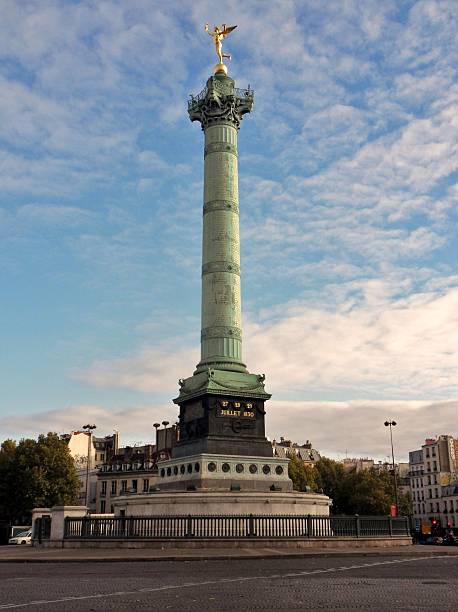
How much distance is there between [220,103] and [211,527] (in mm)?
32017

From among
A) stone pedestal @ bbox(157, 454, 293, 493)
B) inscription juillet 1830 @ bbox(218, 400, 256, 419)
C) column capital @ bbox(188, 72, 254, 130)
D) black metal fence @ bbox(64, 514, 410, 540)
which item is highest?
column capital @ bbox(188, 72, 254, 130)

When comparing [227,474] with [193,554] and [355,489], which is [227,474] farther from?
[355,489]

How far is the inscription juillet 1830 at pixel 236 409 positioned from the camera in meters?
44.2

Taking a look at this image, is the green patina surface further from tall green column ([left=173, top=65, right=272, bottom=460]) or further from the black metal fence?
the black metal fence

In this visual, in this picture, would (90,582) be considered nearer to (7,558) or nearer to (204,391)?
(7,558)

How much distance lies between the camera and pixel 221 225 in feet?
161

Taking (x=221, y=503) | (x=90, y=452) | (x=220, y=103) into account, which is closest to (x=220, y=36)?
(x=220, y=103)

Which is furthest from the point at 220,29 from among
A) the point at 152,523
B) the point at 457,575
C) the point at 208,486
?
the point at 457,575

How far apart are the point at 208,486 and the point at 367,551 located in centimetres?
1458

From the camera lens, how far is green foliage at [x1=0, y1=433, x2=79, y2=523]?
7044cm

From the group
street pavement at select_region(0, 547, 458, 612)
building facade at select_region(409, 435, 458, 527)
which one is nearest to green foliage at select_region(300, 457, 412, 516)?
building facade at select_region(409, 435, 458, 527)

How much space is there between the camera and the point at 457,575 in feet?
59.5

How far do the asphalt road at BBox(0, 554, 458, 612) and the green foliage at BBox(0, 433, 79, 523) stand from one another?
4984cm

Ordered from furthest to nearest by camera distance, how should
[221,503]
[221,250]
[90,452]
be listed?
[90,452] < [221,250] < [221,503]
